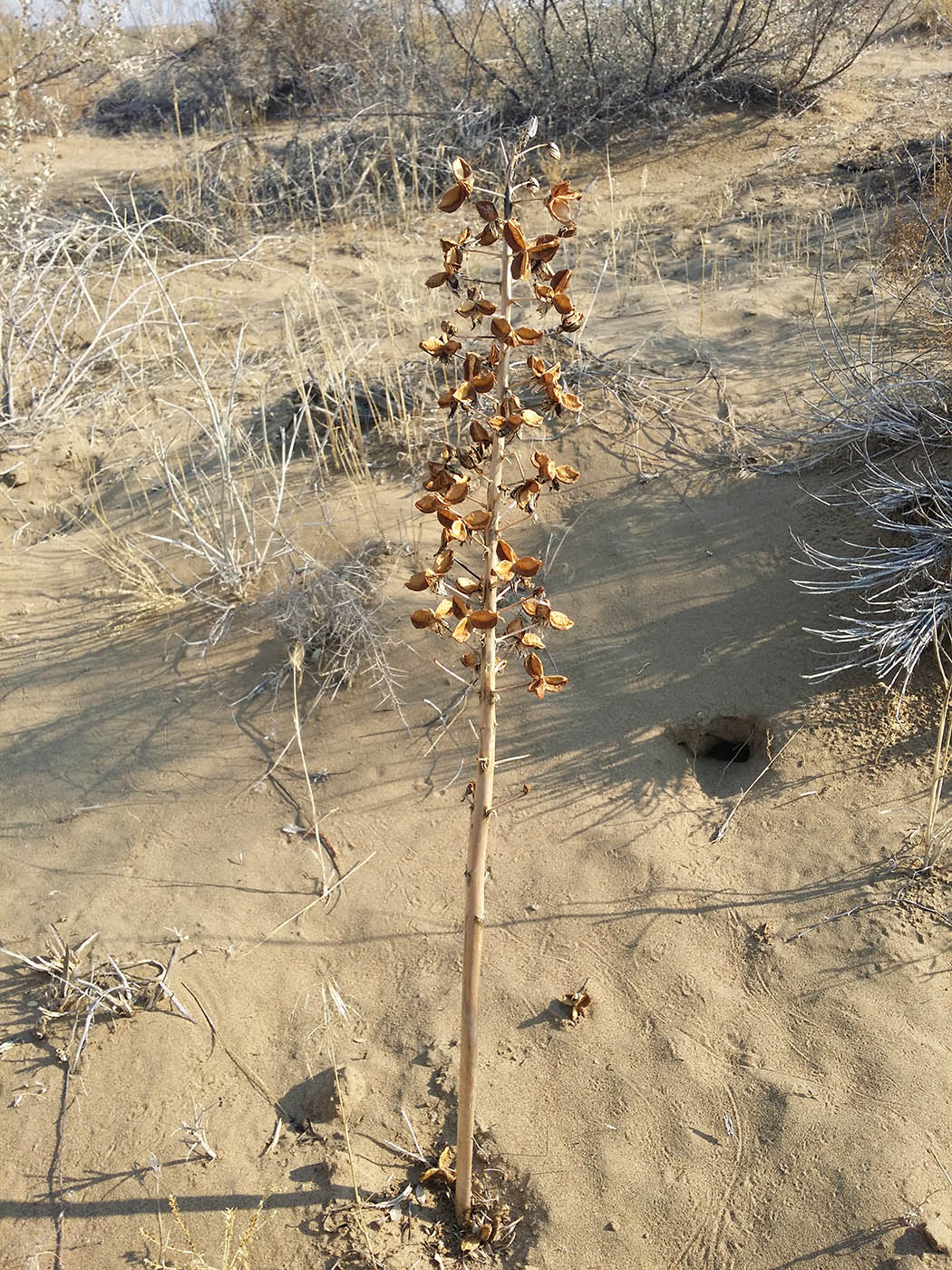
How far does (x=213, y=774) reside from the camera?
3.33 m

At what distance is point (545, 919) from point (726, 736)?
2.92ft

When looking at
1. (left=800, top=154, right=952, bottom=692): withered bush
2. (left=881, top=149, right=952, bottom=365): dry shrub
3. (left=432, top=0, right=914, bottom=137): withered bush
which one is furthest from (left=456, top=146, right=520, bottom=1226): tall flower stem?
(left=432, top=0, right=914, bottom=137): withered bush

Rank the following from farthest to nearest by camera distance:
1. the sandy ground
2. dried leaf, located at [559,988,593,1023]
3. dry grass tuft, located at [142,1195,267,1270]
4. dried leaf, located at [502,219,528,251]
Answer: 1. dried leaf, located at [559,988,593,1023]
2. the sandy ground
3. dry grass tuft, located at [142,1195,267,1270]
4. dried leaf, located at [502,219,528,251]

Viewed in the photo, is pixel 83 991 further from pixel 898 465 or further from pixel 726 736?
pixel 898 465

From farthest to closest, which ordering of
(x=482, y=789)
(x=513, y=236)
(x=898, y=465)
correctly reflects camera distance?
(x=898, y=465)
(x=482, y=789)
(x=513, y=236)

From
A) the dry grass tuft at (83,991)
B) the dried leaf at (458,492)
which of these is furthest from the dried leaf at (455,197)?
the dry grass tuft at (83,991)

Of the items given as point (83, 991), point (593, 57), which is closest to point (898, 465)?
point (83, 991)

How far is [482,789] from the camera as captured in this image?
5.90 ft

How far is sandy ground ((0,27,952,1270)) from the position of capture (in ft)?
7.52

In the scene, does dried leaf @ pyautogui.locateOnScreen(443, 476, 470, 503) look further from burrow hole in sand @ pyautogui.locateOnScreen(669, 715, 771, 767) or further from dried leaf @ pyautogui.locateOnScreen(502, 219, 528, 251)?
burrow hole in sand @ pyautogui.locateOnScreen(669, 715, 771, 767)

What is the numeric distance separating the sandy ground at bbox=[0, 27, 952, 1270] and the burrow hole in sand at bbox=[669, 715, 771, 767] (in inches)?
1.7

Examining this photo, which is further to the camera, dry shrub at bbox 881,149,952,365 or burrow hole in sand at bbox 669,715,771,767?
dry shrub at bbox 881,149,952,365

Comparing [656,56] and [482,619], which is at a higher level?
[656,56]

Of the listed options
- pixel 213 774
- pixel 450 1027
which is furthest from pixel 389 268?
pixel 450 1027
